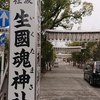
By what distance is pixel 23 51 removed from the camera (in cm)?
427

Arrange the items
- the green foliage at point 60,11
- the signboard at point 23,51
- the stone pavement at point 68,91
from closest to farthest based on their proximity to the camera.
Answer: the signboard at point 23,51 → the stone pavement at point 68,91 → the green foliage at point 60,11

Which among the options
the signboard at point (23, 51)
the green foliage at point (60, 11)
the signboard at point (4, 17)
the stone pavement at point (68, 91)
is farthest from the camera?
the green foliage at point (60, 11)

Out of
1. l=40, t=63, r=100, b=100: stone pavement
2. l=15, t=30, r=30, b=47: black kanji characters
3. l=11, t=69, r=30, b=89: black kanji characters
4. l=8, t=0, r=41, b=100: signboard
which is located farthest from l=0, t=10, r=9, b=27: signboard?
l=40, t=63, r=100, b=100: stone pavement

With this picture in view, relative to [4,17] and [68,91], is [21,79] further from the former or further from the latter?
[68,91]

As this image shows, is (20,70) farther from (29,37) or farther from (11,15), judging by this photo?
(11,15)

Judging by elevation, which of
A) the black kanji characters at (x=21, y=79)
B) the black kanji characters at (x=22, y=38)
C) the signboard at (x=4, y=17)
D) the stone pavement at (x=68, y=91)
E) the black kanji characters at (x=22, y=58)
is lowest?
the stone pavement at (x=68, y=91)

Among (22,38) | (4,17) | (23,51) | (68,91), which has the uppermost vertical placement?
(4,17)

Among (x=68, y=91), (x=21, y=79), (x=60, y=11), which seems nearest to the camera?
(x=21, y=79)

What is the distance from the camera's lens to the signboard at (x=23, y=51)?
13.8 feet

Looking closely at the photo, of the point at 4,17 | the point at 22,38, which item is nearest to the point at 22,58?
the point at 22,38

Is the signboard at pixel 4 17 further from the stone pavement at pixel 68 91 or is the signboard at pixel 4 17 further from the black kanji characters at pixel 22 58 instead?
the stone pavement at pixel 68 91

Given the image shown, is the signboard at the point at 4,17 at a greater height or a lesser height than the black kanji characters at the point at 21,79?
greater

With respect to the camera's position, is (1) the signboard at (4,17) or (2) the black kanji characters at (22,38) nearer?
(2) the black kanji characters at (22,38)

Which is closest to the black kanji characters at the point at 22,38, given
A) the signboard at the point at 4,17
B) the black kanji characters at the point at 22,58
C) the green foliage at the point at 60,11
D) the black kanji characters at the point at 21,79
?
the black kanji characters at the point at 22,58
